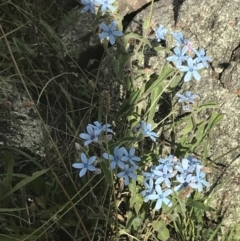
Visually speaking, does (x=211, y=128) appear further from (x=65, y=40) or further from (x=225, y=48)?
(x=65, y=40)

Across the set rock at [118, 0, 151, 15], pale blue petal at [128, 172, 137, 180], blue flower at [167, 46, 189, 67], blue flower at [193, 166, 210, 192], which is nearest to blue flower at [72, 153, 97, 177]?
pale blue petal at [128, 172, 137, 180]

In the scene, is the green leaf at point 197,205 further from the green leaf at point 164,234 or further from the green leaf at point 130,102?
the green leaf at point 130,102

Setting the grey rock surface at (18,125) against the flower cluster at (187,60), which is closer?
the flower cluster at (187,60)

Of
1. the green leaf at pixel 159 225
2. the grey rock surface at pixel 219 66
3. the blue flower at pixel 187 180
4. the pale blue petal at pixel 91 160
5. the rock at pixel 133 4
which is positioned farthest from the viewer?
the rock at pixel 133 4

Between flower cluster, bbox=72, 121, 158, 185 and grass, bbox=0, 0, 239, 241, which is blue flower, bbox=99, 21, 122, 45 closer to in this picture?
grass, bbox=0, 0, 239, 241

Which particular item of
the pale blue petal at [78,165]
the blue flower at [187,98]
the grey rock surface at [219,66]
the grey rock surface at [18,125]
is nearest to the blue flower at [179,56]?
the blue flower at [187,98]

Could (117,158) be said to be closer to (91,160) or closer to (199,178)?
(91,160)

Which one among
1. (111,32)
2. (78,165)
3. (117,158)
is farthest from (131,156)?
(111,32)

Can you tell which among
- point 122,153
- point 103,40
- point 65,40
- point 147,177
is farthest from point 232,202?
point 65,40
